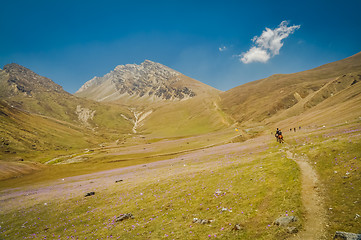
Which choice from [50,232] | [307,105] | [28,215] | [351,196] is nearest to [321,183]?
[351,196]

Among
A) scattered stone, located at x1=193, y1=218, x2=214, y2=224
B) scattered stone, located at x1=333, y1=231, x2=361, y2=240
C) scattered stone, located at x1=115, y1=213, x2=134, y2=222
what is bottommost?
scattered stone, located at x1=115, y1=213, x2=134, y2=222

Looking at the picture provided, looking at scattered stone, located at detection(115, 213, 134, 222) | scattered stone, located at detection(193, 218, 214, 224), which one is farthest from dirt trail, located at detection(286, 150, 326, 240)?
scattered stone, located at detection(115, 213, 134, 222)

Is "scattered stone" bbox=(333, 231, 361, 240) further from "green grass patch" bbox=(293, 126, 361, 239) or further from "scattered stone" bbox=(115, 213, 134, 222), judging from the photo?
"scattered stone" bbox=(115, 213, 134, 222)

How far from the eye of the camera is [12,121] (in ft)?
502

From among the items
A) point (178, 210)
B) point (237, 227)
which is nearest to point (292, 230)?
point (237, 227)

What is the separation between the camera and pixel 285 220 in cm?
1234

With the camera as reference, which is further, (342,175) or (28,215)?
(28,215)

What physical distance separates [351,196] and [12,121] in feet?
696

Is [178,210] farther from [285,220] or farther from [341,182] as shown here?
[341,182]

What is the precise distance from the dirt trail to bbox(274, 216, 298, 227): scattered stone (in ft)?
2.32

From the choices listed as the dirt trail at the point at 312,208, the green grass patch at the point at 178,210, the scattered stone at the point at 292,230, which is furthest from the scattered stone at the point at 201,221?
the dirt trail at the point at 312,208

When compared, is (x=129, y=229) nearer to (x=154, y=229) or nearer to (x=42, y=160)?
(x=154, y=229)

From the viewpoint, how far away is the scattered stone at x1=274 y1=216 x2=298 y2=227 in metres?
12.1

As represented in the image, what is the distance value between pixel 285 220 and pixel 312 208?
3127 millimetres
